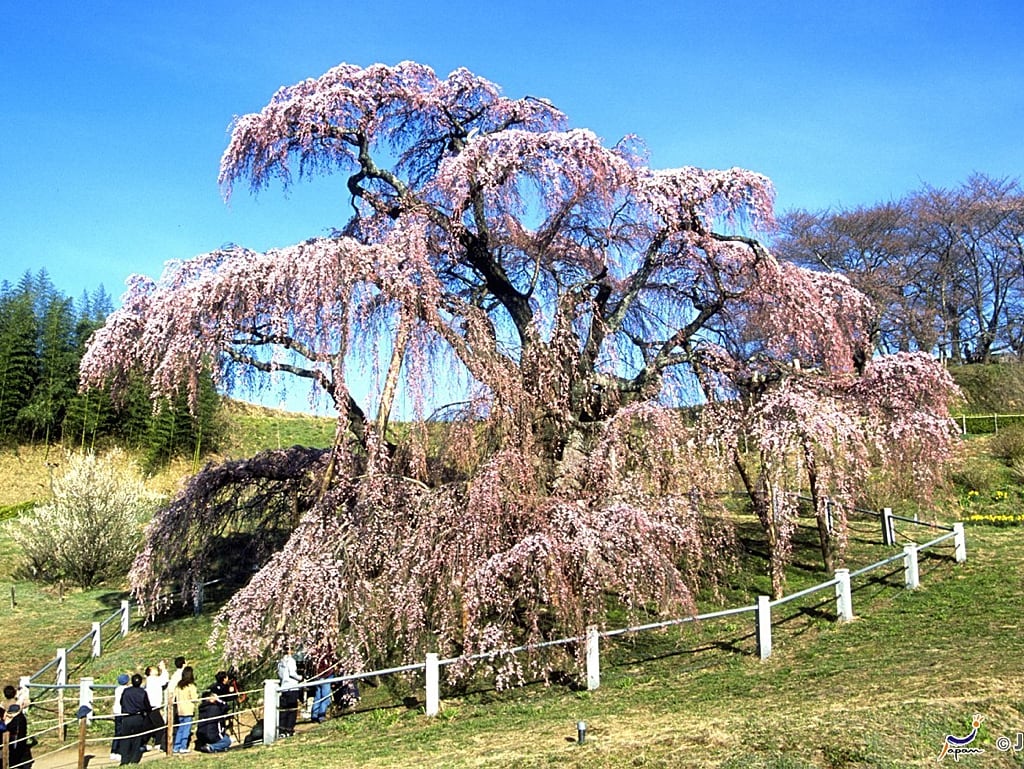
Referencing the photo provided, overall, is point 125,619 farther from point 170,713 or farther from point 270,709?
point 270,709

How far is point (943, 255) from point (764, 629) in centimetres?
3332

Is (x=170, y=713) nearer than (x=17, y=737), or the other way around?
(x=17, y=737)

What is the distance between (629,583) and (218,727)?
16.6ft

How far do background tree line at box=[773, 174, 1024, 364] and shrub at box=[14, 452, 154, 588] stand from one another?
26.9m

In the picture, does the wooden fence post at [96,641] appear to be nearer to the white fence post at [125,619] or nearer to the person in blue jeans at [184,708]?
the white fence post at [125,619]

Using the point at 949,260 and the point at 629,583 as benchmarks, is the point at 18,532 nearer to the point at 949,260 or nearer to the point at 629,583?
the point at 629,583

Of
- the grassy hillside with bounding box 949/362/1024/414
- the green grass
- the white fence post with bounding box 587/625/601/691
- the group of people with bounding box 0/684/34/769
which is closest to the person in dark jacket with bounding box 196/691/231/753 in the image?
the green grass

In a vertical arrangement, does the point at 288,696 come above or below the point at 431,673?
below

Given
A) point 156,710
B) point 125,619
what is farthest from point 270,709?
point 125,619

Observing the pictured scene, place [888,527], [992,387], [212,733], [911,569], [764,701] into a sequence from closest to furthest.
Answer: [764,701] → [212,733] → [911,569] → [888,527] → [992,387]

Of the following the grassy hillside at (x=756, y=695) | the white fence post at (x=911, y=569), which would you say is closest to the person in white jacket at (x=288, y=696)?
the grassy hillside at (x=756, y=695)

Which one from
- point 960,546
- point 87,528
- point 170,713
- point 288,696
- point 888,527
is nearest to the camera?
point 170,713

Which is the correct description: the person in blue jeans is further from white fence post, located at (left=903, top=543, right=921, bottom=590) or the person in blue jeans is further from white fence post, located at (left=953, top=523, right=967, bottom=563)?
white fence post, located at (left=953, top=523, right=967, bottom=563)

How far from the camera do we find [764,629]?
34.0 ft
